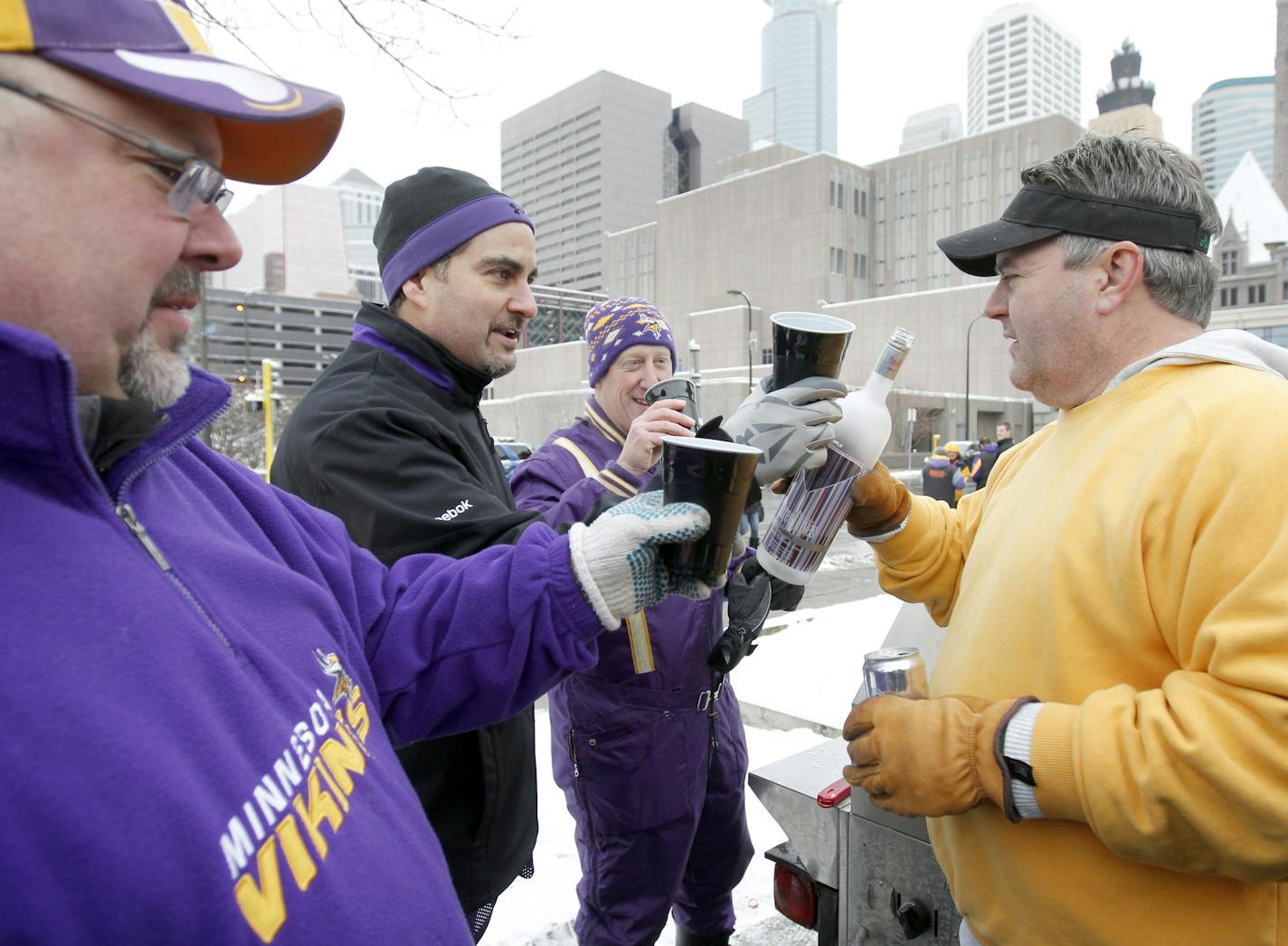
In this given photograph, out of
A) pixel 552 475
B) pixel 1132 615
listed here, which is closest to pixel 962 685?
pixel 1132 615

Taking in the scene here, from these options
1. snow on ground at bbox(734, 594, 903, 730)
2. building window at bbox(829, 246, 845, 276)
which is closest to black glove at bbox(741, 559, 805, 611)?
snow on ground at bbox(734, 594, 903, 730)

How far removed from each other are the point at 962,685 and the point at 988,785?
0.26 m

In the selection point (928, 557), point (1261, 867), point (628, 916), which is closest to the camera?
point (1261, 867)

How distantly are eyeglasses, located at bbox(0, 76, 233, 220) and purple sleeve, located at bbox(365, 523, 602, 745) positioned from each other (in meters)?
0.78

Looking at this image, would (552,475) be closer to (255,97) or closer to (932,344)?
(255,97)

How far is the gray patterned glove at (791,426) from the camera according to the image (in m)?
1.71

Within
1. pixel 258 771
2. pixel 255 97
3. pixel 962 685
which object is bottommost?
pixel 962 685

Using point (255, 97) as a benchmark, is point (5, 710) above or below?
below

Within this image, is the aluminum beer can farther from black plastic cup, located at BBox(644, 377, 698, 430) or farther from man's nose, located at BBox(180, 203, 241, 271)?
man's nose, located at BBox(180, 203, 241, 271)

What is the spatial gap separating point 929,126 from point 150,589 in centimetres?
19754

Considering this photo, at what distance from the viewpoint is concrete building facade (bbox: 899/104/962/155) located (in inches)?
6496

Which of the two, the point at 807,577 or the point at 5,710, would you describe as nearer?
the point at 5,710

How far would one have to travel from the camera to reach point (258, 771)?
88cm

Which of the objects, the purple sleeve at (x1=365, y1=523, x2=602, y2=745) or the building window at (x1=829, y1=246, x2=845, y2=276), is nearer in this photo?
the purple sleeve at (x1=365, y1=523, x2=602, y2=745)
